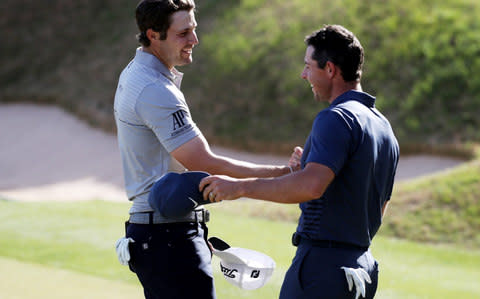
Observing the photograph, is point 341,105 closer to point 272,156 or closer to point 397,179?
point 397,179

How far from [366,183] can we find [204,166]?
68 centimetres

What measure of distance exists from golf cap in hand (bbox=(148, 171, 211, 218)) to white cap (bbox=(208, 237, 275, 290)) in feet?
1.53

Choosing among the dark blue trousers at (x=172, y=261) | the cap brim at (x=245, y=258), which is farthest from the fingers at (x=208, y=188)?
the cap brim at (x=245, y=258)

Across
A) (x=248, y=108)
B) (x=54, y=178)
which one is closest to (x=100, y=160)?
(x=54, y=178)

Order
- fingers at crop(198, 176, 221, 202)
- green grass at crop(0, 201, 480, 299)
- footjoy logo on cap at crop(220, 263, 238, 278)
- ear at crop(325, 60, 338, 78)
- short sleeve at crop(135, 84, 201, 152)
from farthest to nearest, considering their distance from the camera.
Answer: green grass at crop(0, 201, 480, 299), footjoy logo on cap at crop(220, 263, 238, 278), short sleeve at crop(135, 84, 201, 152), ear at crop(325, 60, 338, 78), fingers at crop(198, 176, 221, 202)

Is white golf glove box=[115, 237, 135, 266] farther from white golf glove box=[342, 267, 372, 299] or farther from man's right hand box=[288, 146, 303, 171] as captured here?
white golf glove box=[342, 267, 372, 299]

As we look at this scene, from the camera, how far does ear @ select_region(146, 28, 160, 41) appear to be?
3023mm

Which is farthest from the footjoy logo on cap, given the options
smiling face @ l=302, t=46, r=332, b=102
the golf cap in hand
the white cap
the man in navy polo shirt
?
smiling face @ l=302, t=46, r=332, b=102

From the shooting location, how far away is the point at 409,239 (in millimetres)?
8914

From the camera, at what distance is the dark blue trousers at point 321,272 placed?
8.66ft

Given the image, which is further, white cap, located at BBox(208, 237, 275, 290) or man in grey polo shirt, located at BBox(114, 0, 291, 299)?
white cap, located at BBox(208, 237, 275, 290)

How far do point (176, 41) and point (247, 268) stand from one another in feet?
3.43

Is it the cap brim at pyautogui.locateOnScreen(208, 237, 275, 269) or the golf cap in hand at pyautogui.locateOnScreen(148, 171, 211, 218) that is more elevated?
the golf cap in hand at pyautogui.locateOnScreen(148, 171, 211, 218)

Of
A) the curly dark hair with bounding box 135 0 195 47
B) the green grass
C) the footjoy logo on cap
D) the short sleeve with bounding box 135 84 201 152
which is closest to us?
the short sleeve with bounding box 135 84 201 152
